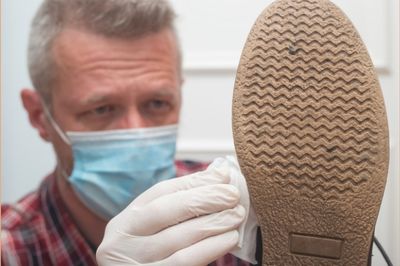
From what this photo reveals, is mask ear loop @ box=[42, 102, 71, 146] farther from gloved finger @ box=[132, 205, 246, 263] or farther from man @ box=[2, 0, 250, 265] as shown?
gloved finger @ box=[132, 205, 246, 263]

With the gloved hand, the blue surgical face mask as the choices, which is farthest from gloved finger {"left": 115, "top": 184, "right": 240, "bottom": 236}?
the blue surgical face mask

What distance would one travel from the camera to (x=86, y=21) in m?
0.50

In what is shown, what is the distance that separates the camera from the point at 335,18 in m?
0.33

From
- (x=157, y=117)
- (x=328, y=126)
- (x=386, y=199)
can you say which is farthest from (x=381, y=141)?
(x=157, y=117)

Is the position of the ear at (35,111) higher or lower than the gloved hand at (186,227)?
higher

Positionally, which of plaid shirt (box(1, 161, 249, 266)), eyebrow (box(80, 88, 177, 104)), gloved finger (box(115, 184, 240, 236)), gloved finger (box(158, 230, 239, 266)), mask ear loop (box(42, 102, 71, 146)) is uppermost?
eyebrow (box(80, 88, 177, 104))

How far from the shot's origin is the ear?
50 centimetres

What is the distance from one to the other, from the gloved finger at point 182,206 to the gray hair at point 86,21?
19 centimetres

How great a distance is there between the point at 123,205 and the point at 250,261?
0.53 feet

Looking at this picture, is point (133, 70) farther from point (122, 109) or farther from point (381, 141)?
point (381, 141)

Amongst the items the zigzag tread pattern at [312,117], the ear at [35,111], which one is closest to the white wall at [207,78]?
the ear at [35,111]

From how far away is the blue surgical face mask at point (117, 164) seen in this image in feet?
1.61

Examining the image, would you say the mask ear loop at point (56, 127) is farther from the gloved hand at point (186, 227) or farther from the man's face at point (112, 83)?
the gloved hand at point (186, 227)

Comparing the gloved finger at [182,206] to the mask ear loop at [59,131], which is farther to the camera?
the mask ear loop at [59,131]
